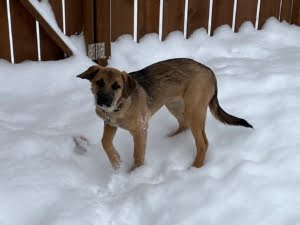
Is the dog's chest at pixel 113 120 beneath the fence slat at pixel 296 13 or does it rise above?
beneath

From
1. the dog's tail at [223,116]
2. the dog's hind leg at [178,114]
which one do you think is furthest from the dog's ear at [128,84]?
the dog's tail at [223,116]

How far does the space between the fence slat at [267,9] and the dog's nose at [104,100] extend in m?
4.19

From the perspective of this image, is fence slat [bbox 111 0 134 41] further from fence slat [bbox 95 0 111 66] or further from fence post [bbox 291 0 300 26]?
fence post [bbox 291 0 300 26]

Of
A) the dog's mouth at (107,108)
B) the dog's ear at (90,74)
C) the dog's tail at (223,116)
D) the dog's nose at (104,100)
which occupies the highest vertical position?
the dog's ear at (90,74)

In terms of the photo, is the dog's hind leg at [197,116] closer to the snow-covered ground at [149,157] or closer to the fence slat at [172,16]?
the snow-covered ground at [149,157]

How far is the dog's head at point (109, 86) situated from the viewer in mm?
3576

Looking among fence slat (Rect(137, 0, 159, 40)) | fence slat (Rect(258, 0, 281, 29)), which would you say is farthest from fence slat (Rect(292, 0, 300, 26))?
fence slat (Rect(137, 0, 159, 40))

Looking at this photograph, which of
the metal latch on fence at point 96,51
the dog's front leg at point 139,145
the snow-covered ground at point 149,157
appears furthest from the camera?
the metal latch on fence at point 96,51

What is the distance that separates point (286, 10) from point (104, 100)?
15.3 ft

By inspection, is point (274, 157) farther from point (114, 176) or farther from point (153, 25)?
point (153, 25)

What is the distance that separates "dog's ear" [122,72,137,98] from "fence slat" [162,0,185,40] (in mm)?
2662

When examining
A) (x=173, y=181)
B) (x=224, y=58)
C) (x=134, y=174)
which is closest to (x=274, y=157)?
(x=173, y=181)

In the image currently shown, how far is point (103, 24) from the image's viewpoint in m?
5.53

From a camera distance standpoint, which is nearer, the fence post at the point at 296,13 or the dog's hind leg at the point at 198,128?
the dog's hind leg at the point at 198,128
